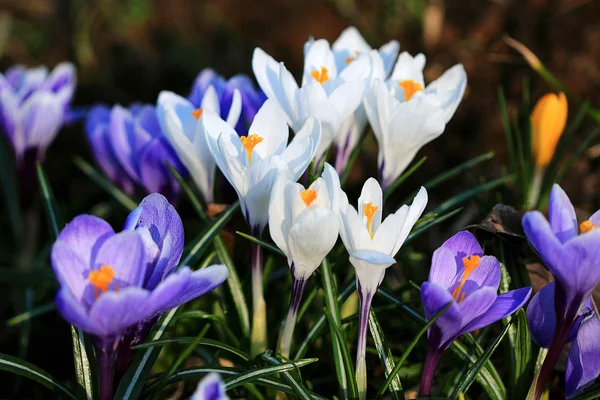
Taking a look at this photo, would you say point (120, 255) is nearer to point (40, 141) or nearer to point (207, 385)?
point (207, 385)

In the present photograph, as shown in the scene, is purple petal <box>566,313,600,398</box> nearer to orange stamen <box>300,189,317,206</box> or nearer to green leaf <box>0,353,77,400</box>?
orange stamen <box>300,189,317,206</box>

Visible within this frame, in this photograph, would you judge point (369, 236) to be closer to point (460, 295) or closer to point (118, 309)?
point (460, 295)

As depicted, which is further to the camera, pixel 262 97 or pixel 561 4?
pixel 561 4

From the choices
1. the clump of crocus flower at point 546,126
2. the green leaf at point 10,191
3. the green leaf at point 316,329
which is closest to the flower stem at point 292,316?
the green leaf at point 316,329

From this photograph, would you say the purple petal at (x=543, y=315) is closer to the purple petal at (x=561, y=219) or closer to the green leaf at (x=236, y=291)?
the purple petal at (x=561, y=219)

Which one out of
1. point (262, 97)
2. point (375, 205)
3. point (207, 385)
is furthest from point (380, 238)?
point (262, 97)

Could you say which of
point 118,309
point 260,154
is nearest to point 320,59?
point 260,154

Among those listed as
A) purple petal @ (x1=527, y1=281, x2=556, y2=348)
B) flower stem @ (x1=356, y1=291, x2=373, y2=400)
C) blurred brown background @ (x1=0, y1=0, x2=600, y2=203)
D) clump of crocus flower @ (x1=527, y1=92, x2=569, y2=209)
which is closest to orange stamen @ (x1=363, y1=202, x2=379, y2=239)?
flower stem @ (x1=356, y1=291, x2=373, y2=400)
